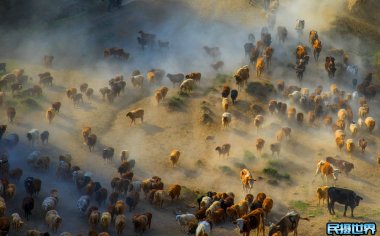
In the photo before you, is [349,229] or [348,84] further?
[348,84]

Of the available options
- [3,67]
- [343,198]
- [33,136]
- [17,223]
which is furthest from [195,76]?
[17,223]

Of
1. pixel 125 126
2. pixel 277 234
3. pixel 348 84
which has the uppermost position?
pixel 348 84

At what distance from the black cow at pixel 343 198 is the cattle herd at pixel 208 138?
0.17 feet

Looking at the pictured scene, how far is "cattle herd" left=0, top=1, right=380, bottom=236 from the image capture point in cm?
2850

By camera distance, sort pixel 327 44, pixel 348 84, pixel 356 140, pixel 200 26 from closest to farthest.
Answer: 1. pixel 356 140
2. pixel 348 84
3. pixel 327 44
4. pixel 200 26

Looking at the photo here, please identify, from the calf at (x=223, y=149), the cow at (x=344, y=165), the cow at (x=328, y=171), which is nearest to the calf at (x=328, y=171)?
the cow at (x=328, y=171)

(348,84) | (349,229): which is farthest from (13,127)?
(348,84)

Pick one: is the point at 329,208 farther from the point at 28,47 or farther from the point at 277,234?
the point at 28,47

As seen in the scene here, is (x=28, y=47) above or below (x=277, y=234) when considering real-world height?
above

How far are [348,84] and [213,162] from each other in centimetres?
1588

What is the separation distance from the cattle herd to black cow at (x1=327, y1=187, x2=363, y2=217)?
0.17 feet

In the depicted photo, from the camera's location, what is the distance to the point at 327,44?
50125mm

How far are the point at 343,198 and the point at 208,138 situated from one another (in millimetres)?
11420

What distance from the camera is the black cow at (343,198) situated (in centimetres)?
2966
